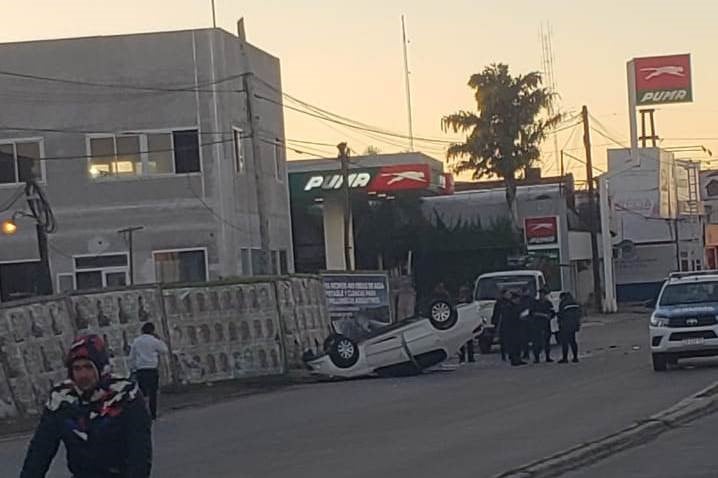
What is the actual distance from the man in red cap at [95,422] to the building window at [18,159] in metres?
35.7

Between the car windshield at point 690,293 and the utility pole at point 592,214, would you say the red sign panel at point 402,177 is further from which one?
the car windshield at point 690,293

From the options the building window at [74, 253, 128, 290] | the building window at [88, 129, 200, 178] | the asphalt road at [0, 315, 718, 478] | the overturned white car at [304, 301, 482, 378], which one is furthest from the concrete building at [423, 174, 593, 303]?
the asphalt road at [0, 315, 718, 478]

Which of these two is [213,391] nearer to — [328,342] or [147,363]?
[328,342]

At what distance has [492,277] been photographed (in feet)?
135

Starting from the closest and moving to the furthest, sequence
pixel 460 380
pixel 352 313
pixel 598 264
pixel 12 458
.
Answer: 1. pixel 12 458
2. pixel 460 380
3. pixel 352 313
4. pixel 598 264

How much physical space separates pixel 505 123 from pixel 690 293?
1452 inches

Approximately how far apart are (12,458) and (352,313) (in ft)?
59.9

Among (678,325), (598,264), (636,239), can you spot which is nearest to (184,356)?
(678,325)

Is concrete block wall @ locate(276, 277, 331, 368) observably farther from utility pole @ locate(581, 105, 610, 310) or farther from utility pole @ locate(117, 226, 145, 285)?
utility pole @ locate(581, 105, 610, 310)

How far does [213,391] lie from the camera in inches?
1167

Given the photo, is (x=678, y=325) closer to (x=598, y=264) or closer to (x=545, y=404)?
(x=545, y=404)

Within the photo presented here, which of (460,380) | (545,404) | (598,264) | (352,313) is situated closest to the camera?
(545,404)

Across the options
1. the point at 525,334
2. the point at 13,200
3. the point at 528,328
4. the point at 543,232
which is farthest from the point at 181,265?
the point at 543,232

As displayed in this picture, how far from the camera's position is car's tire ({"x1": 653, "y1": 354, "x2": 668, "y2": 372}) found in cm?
2759
